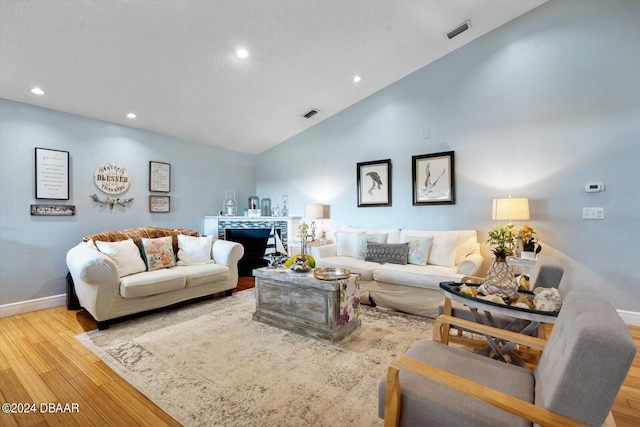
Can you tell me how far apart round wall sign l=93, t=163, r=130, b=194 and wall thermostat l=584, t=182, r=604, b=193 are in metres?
5.79

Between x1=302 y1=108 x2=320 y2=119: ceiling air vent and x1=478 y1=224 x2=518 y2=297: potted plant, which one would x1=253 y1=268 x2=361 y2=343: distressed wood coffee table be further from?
x1=302 y1=108 x2=320 y2=119: ceiling air vent

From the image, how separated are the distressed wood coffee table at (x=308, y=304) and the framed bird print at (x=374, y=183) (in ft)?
6.73

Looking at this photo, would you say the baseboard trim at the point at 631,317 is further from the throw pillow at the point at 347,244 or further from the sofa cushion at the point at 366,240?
the throw pillow at the point at 347,244

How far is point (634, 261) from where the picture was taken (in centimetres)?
288

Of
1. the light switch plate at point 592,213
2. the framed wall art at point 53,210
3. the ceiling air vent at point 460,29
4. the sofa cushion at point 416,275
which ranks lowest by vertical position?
the sofa cushion at point 416,275

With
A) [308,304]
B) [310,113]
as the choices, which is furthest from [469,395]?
[310,113]

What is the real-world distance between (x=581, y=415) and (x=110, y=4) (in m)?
3.69

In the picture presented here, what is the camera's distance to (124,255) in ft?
10.4

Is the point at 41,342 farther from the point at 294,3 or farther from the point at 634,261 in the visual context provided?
the point at 634,261

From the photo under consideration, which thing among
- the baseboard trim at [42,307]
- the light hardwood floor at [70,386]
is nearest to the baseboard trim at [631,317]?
the baseboard trim at [42,307]

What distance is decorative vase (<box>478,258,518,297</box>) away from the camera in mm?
1749

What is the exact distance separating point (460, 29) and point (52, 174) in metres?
5.23

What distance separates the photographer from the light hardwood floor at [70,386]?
5.20 feet

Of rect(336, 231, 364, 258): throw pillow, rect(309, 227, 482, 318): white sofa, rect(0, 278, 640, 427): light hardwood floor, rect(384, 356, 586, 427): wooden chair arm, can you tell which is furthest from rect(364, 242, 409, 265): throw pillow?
rect(384, 356, 586, 427): wooden chair arm
